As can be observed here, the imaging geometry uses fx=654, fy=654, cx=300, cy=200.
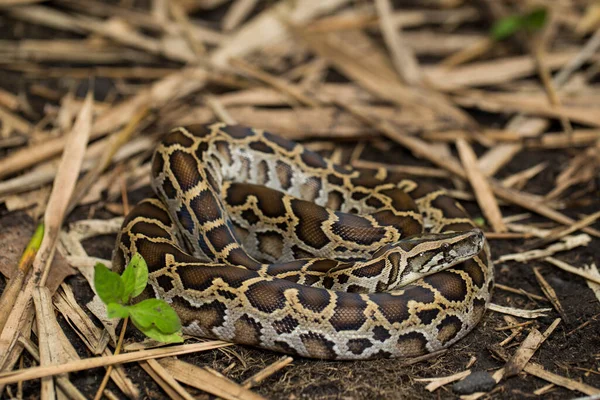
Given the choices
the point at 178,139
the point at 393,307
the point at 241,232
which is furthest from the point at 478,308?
the point at 178,139

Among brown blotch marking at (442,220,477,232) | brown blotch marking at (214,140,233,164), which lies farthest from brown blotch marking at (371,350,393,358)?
brown blotch marking at (214,140,233,164)

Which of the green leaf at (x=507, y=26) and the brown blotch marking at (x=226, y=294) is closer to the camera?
the brown blotch marking at (x=226, y=294)

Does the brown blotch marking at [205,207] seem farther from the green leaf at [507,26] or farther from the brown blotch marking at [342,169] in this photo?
the green leaf at [507,26]

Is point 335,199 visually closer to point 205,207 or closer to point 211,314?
point 205,207

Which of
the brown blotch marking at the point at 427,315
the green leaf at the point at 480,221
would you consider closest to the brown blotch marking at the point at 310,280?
the brown blotch marking at the point at 427,315

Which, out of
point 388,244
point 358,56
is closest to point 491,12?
point 358,56

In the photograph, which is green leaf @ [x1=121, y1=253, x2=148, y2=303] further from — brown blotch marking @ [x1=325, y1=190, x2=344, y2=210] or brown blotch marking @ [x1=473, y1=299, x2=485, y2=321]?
brown blotch marking @ [x1=473, y1=299, x2=485, y2=321]
